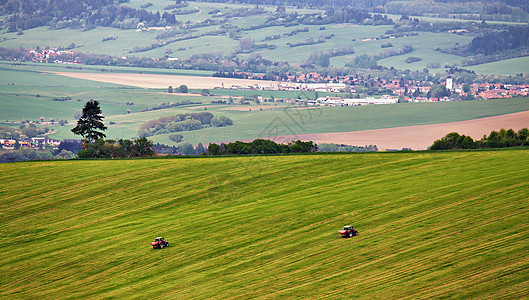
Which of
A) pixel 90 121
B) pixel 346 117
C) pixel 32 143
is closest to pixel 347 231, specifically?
pixel 90 121

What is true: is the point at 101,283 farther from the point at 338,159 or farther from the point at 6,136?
the point at 6,136

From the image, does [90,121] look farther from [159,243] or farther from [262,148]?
[159,243]

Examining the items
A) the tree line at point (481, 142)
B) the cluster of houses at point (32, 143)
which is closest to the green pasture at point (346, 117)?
the cluster of houses at point (32, 143)

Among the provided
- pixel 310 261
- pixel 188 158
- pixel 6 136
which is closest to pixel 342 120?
pixel 6 136

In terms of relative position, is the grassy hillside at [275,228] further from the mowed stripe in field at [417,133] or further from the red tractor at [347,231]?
the mowed stripe in field at [417,133]

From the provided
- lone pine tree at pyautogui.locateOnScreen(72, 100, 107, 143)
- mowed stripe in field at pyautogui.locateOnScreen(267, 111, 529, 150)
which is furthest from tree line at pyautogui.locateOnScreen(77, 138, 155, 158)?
mowed stripe in field at pyautogui.locateOnScreen(267, 111, 529, 150)

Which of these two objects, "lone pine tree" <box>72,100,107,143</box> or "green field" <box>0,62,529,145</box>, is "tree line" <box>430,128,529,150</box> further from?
"green field" <box>0,62,529,145</box>
